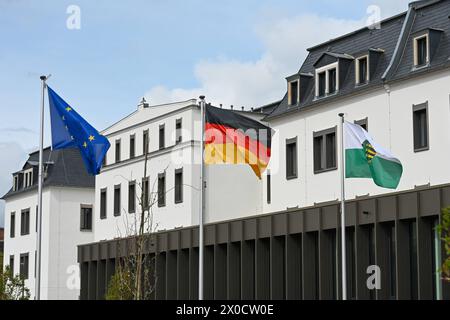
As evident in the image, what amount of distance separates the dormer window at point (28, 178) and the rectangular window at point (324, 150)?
40357 millimetres

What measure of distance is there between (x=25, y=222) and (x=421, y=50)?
4825 centimetres

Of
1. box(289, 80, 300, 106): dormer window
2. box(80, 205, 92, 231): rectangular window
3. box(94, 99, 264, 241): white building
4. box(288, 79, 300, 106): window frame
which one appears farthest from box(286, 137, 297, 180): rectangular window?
box(80, 205, 92, 231): rectangular window

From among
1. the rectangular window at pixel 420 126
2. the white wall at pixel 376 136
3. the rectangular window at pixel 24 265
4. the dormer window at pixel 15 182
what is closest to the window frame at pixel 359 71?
the white wall at pixel 376 136

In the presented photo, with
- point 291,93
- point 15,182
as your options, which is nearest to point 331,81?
point 291,93

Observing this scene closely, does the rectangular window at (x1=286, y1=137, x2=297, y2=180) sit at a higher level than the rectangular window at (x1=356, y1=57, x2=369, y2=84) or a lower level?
lower

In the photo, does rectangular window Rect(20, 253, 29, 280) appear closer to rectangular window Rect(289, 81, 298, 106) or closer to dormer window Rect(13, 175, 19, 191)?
dormer window Rect(13, 175, 19, 191)

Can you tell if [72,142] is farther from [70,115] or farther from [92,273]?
[92,273]

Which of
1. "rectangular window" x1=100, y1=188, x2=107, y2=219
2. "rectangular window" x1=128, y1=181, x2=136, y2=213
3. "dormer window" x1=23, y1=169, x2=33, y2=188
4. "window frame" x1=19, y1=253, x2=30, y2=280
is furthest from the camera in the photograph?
"dormer window" x1=23, y1=169, x2=33, y2=188

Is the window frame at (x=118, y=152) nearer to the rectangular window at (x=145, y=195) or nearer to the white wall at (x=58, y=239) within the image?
the rectangular window at (x=145, y=195)

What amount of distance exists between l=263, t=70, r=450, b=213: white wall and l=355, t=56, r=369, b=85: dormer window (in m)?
0.99

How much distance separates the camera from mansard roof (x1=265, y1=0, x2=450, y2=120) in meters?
49.3

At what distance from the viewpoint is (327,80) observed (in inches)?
2213
